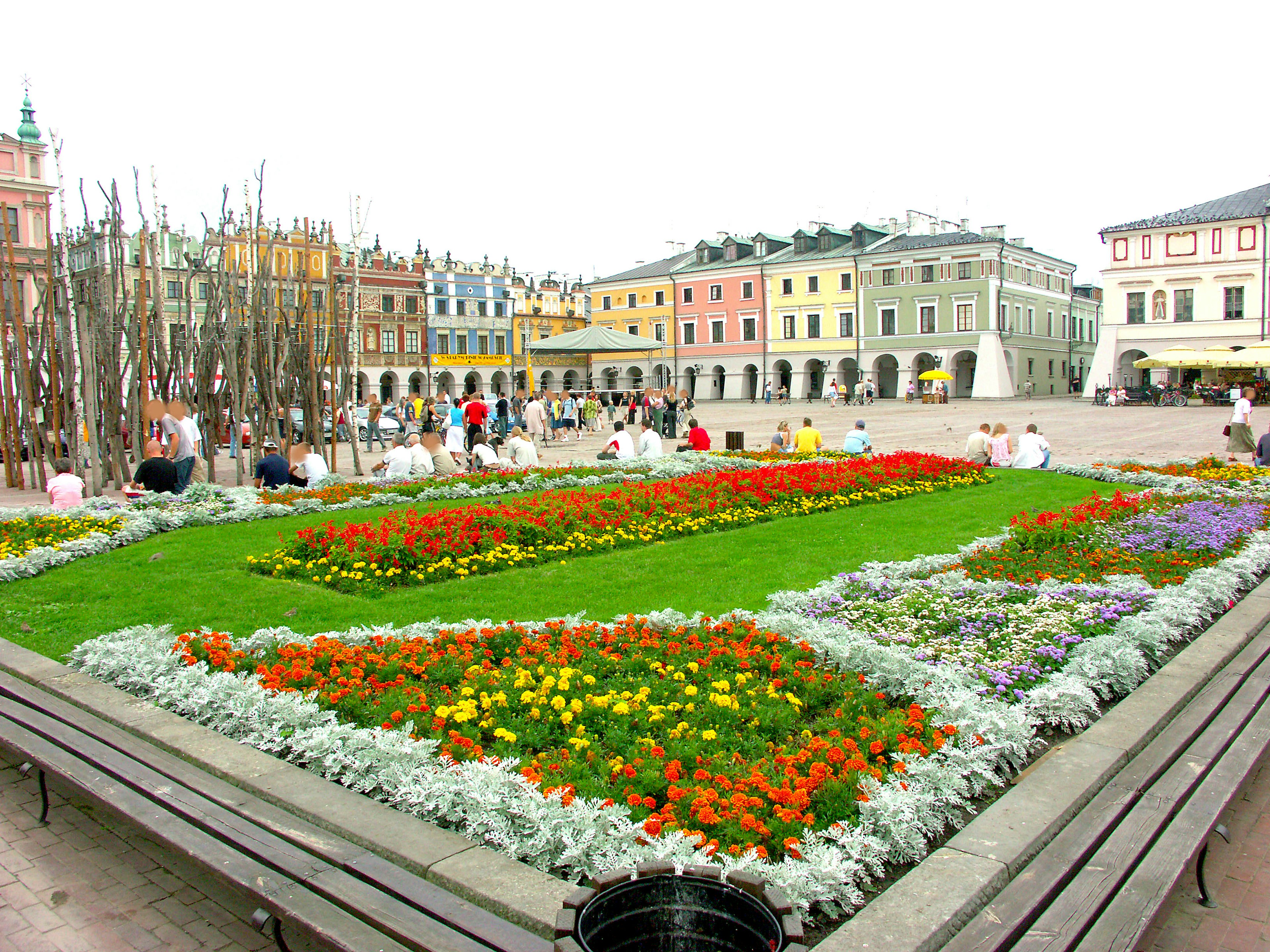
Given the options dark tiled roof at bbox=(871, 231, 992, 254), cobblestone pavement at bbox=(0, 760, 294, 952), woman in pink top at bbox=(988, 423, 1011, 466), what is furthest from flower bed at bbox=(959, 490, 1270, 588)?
dark tiled roof at bbox=(871, 231, 992, 254)

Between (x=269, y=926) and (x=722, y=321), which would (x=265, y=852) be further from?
(x=722, y=321)

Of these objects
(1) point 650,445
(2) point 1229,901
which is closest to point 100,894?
(2) point 1229,901

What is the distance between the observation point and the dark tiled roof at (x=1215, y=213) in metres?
44.1

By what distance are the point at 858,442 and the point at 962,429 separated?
11519 millimetres

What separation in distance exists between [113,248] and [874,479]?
12.5 metres

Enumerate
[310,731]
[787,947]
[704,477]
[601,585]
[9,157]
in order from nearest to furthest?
[787,947], [310,731], [601,585], [704,477], [9,157]

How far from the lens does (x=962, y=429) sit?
27250 millimetres

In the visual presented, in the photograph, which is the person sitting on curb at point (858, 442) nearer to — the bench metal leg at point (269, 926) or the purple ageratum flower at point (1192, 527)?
the purple ageratum flower at point (1192, 527)

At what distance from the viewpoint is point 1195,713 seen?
15.9ft

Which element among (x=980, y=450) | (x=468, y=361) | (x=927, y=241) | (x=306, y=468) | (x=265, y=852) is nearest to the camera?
(x=265, y=852)

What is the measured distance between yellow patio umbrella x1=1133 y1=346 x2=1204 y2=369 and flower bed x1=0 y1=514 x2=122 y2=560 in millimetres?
44002

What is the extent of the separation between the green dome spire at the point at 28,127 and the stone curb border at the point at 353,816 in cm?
4003

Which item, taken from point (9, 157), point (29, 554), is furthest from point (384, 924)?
point (9, 157)

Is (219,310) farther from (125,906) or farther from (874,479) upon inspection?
(125,906)
